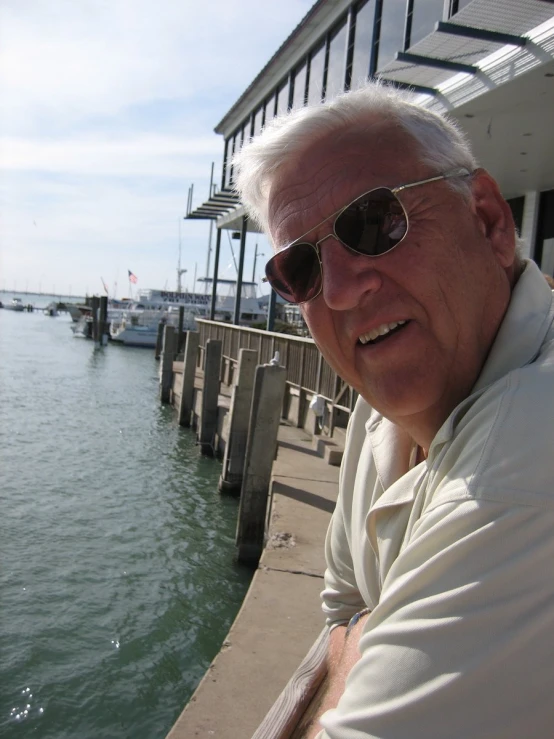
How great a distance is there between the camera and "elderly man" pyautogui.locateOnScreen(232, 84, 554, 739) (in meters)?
0.82

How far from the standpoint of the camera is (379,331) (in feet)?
4.58

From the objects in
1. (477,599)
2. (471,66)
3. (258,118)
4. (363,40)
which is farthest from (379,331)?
(258,118)

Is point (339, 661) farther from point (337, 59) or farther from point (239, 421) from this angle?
point (337, 59)

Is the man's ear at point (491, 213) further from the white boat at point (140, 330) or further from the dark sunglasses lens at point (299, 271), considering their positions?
the white boat at point (140, 330)

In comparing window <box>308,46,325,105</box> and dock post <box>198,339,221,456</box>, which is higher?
window <box>308,46,325,105</box>

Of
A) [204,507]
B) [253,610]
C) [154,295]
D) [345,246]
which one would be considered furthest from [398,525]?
[154,295]

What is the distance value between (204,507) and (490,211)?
374 inches

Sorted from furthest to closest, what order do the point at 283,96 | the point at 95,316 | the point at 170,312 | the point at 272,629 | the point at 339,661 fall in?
the point at 170,312, the point at 95,316, the point at 283,96, the point at 272,629, the point at 339,661

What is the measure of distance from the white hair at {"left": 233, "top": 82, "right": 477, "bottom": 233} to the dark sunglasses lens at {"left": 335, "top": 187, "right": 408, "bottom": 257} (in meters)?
0.13

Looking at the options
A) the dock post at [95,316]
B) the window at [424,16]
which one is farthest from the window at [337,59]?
the dock post at [95,316]

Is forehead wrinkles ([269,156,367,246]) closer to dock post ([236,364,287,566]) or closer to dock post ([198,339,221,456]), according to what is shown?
dock post ([236,364,287,566])

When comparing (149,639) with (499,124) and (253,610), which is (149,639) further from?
(499,124)

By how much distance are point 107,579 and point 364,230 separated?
6.90 meters

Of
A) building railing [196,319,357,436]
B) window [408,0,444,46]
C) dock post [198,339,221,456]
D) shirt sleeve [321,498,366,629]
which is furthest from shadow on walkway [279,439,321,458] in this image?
shirt sleeve [321,498,366,629]
